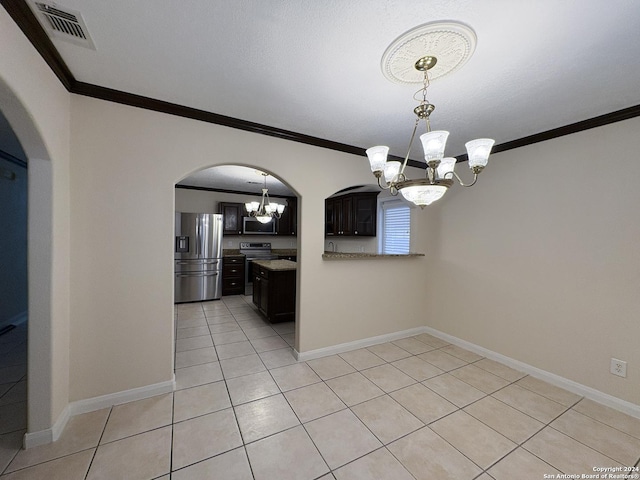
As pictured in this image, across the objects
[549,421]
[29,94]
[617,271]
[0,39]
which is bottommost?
[549,421]

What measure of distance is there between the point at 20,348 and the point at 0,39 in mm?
3317

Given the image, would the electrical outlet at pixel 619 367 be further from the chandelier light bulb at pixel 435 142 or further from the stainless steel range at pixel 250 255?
the stainless steel range at pixel 250 255

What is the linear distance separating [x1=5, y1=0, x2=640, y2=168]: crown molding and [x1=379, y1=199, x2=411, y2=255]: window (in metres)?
2.06

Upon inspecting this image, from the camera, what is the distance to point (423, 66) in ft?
4.83

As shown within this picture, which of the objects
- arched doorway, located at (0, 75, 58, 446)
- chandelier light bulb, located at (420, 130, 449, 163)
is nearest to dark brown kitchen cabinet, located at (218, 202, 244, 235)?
arched doorway, located at (0, 75, 58, 446)

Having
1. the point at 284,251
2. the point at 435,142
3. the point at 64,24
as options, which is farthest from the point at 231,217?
the point at 435,142

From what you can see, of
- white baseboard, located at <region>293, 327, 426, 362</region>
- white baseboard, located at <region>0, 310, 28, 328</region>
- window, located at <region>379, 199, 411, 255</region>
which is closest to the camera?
white baseboard, located at <region>293, 327, 426, 362</region>

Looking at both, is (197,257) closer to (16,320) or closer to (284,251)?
(284,251)

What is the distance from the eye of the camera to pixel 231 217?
591 cm

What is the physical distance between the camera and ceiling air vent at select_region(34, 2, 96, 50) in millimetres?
1224

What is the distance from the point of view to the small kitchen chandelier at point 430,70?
129 cm

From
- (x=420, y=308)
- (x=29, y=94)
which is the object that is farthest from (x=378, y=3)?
(x=420, y=308)

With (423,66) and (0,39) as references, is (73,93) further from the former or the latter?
(423,66)

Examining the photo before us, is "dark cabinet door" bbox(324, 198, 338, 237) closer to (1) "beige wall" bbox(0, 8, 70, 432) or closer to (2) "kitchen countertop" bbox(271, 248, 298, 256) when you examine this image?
(2) "kitchen countertop" bbox(271, 248, 298, 256)
